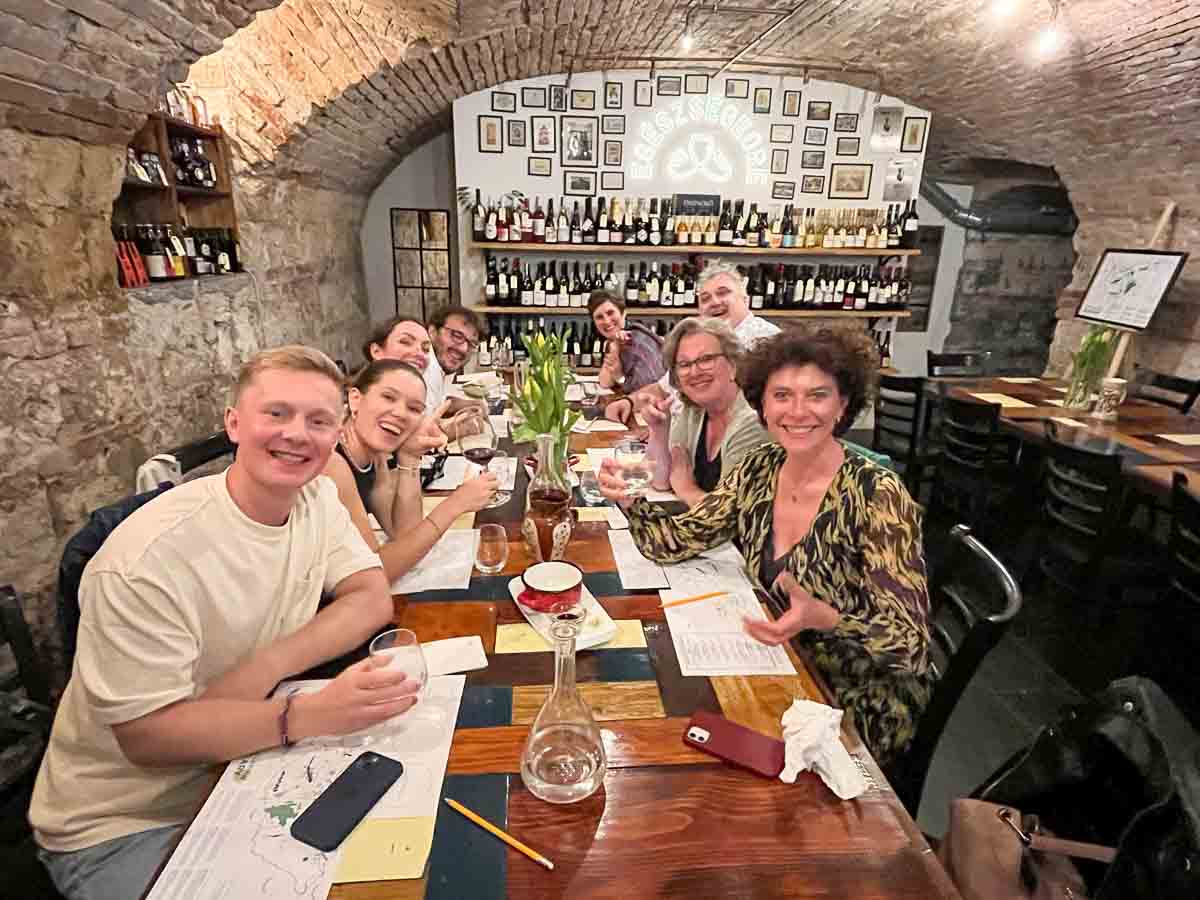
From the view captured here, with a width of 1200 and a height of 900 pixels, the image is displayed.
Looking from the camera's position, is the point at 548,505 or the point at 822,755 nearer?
the point at 822,755

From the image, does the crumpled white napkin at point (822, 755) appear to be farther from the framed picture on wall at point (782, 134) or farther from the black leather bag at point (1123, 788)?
the framed picture on wall at point (782, 134)

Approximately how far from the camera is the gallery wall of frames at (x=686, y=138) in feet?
16.3

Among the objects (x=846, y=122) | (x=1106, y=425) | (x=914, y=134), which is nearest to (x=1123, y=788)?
(x=1106, y=425)

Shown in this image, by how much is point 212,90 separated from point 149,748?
356cm

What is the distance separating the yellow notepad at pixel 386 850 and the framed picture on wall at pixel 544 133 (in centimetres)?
502

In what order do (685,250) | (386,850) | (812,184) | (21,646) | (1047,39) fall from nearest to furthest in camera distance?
(386,850), (21,646), (1047,39), (685,250), (812,184)

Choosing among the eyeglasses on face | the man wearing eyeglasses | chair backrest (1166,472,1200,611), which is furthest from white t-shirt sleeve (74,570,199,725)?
chair backrest (1166,472,1200,611)

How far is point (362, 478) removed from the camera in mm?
1802

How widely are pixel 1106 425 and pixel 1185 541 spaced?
4.64 ft

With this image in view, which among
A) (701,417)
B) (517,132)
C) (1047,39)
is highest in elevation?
(1047,39)

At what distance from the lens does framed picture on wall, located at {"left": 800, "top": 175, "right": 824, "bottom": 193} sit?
5.24 meters

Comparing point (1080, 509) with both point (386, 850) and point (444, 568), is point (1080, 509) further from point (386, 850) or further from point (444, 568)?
point (386, 850)

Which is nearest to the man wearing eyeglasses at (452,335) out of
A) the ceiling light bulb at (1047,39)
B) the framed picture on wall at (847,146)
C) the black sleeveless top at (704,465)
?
the black sleeveless top at (704,465)

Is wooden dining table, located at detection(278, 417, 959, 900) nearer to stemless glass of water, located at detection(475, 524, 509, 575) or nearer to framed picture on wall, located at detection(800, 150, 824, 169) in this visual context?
stemless glass of water, located at detection(475, 524, 509, 575)
